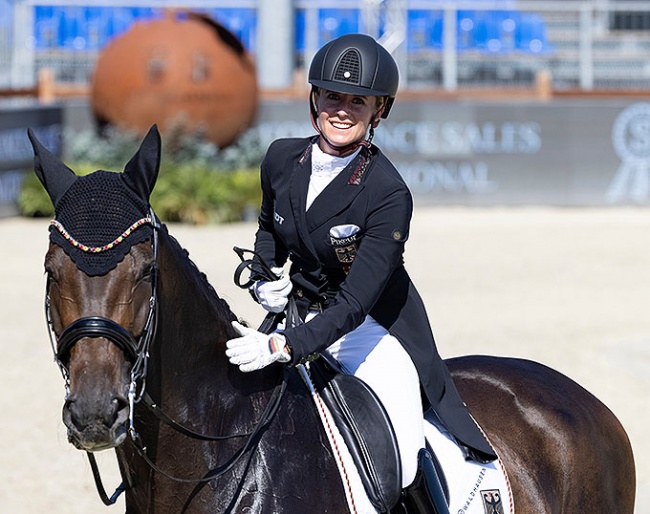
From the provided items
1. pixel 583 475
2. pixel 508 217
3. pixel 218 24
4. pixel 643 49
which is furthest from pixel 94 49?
pixel 583 475

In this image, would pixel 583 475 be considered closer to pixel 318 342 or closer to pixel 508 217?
pixel 318 342

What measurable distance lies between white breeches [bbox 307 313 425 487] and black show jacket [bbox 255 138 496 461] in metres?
0.05

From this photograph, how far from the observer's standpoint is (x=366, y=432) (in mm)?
3691

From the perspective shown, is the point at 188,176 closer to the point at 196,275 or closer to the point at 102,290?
the point at 196,275

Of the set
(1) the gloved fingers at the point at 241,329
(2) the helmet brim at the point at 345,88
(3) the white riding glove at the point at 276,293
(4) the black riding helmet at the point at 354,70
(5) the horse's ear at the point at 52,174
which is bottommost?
(1) the gloved fingers at the point at 241,329

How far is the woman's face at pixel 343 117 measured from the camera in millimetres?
3793

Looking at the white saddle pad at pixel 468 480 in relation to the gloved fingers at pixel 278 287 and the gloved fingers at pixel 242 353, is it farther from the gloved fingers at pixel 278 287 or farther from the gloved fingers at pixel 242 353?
the gloved fingers at pixel 242 353

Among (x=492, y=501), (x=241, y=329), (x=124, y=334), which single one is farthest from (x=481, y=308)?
(x=124, y=334)

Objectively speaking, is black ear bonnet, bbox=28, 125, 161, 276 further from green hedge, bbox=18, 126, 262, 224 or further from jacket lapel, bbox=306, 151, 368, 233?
green hedge, bbox=18, 126, 262, 224

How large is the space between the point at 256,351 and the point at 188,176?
14.2 m

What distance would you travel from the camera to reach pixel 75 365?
304cm

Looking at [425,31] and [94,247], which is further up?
[425,31]

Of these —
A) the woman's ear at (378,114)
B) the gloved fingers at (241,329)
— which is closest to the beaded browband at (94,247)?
the gloved fingers at (241,329)

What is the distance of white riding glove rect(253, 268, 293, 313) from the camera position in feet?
12.3
